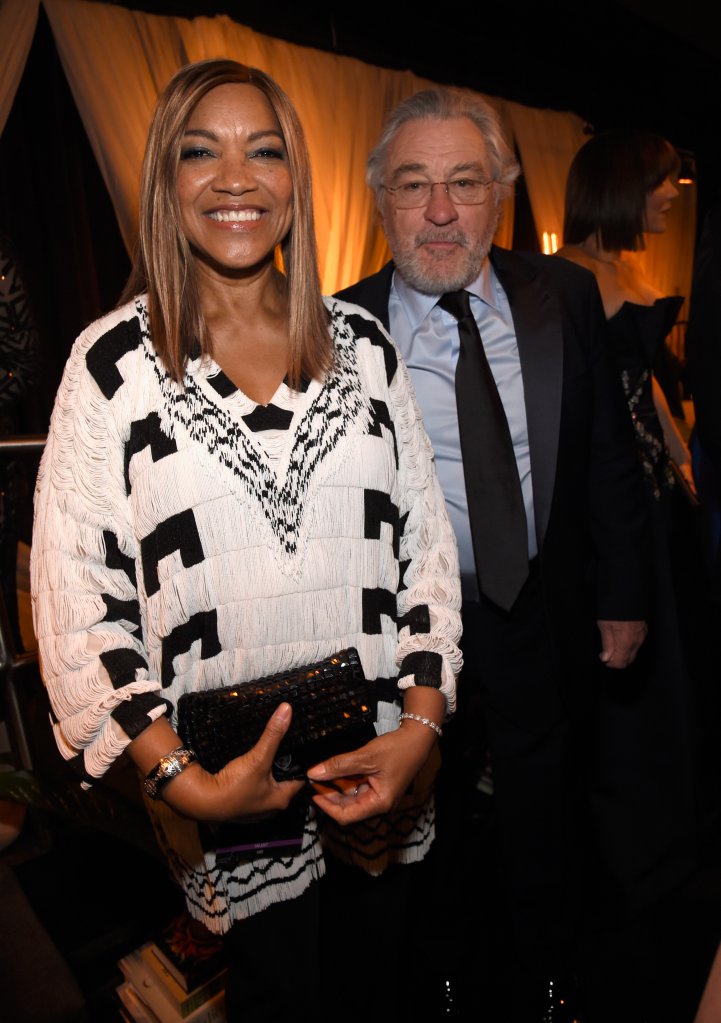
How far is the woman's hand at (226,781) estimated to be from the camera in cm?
106

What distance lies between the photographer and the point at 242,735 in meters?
1.11

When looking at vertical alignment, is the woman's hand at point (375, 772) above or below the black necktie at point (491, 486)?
below

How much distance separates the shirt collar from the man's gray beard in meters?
0.02

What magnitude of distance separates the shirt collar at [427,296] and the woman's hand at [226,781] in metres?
1.06

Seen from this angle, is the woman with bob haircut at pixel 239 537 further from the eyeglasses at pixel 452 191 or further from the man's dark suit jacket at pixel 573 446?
the eyeglasses at pixel 452 191

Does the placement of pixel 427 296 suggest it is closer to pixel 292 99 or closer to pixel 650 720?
pixel 650 720

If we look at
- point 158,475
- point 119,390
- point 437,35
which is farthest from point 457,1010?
point 437,35

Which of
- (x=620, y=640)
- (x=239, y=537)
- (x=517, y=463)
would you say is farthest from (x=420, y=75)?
(x=239, y=537)

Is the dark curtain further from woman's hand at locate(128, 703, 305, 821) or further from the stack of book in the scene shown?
woman's hand at locate(128, 703, 305, 821)

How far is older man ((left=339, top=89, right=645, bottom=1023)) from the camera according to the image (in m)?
1.68

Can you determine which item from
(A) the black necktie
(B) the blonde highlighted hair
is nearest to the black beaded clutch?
(B) the blonde highlighted hair

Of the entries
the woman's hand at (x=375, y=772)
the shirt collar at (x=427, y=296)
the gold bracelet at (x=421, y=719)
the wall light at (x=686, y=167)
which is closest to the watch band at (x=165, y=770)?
the woman's hand at (x=375, y=772)

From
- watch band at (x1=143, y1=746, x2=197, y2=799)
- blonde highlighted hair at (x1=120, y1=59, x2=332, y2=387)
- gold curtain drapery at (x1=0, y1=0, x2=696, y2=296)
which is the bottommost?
watch band at (x1=143, y1=746, x2=197, y2=799)

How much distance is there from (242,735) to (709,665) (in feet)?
7.49
